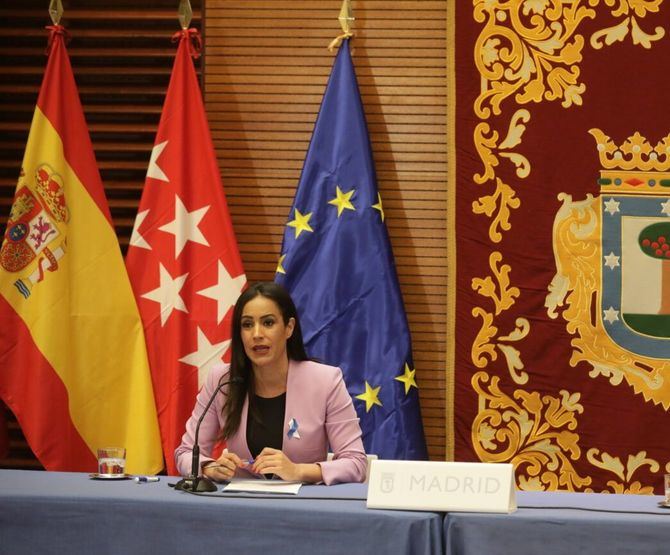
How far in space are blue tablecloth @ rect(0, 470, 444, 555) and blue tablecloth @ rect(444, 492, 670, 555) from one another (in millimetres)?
67

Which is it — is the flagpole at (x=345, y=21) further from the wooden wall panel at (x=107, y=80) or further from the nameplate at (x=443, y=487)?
the nameplate at (x=443, y=487)

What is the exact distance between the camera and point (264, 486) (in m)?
2.29

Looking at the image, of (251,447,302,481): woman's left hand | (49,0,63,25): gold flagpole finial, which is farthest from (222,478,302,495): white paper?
(49,0,63,25): gold flagpole finial

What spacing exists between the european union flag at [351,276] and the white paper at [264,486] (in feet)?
4.02

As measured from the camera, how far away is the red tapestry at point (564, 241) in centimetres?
365

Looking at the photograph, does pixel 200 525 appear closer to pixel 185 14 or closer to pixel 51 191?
pixel 51 191

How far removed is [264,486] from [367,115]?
81.6 inches

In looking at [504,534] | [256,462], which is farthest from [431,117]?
[504,534]

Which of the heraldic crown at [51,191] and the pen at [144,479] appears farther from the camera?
the heraldic crown at [51,191]

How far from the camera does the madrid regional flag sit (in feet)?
11.8

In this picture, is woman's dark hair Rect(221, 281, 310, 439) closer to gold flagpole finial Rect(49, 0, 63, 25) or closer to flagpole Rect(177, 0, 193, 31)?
flagpole Rect(177, 0, 193, 31)

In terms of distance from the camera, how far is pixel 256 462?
243 centimetres

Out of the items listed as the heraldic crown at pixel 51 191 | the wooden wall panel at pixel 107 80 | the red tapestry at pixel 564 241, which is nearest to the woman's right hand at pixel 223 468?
the red tapestry at pixel 564 241

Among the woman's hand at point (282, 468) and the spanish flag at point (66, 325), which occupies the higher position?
the spanish flag at point (66, 325)
